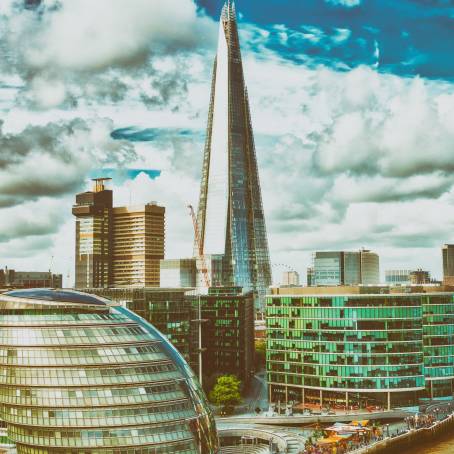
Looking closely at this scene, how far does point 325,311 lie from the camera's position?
151 metres

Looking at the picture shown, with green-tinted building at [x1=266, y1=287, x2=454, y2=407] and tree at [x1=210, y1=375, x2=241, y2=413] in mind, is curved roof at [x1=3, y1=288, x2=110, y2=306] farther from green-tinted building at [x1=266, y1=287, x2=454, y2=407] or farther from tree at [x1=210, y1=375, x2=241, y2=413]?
green-tinted building at [x1=266, y1=287, x2=454, y2=407]

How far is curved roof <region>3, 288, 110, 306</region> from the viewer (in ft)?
323

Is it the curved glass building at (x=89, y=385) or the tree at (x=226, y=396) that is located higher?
the curved glass building at (x=89, y=385)

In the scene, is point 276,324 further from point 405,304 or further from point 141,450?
point 141,450

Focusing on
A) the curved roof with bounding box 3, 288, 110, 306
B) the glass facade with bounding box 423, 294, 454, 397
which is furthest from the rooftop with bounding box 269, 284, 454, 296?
the curved roof with bounding box 3, 288, 110, 306

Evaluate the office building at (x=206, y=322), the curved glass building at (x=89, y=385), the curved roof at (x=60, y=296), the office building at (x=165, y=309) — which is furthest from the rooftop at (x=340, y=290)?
the curved roof at (x=60, y=296)

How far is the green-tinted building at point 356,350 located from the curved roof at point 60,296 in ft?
201

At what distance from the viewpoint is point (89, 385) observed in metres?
93.2

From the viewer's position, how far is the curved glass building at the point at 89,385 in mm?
91812

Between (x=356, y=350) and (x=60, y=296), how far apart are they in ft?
225

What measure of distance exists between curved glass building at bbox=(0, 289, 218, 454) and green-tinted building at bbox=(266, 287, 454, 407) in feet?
178

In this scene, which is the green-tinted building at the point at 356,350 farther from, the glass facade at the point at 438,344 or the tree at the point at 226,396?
the tree at the point at 226,396

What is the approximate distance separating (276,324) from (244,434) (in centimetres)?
3954

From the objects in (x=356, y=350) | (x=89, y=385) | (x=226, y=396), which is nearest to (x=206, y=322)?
(x=226, y=396)
